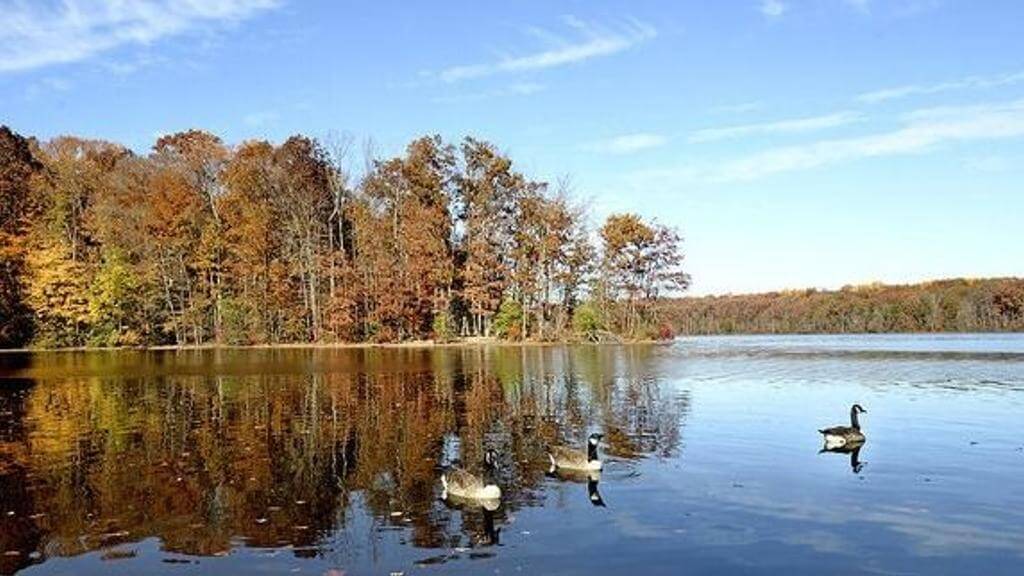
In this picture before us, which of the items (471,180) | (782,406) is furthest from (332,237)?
(782,406)

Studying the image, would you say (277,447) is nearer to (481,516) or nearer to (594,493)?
(481,516)

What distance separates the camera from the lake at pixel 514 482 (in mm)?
11289

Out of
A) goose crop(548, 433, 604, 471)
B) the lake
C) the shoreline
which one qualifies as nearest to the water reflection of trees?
the lake

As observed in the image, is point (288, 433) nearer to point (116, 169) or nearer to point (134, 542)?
point (134, 542)

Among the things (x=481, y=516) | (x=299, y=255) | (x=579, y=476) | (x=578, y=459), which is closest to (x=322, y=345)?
(x=299, y=255)

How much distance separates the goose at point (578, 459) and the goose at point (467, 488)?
2.08m

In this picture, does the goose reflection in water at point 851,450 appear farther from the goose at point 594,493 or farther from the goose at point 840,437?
the goose at point 594,493

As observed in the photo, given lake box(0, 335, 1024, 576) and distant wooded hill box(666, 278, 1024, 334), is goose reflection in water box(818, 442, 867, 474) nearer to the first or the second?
lake box(0, 335, 1024, 576)

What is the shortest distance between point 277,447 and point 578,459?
25.0 feet

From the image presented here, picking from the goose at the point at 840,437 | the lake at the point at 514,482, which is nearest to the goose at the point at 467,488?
the lake at the point at 514,482

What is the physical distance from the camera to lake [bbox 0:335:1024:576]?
11289mm

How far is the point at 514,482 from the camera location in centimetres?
1591

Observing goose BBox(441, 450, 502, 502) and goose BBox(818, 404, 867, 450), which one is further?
goose BBox(818, 404, 867, 450)

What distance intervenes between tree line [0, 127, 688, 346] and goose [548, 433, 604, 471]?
203 ft
